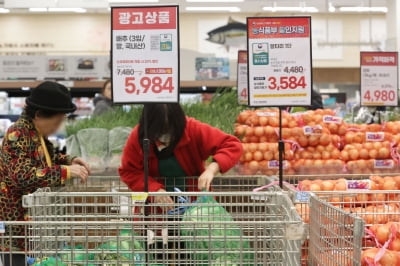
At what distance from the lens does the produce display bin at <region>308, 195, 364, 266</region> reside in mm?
1668

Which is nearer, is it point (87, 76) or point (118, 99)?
point (118, 99)

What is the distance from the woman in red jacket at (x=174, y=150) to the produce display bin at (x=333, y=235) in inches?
33.9

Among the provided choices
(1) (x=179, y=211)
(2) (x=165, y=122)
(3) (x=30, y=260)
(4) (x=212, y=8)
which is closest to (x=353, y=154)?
(2) (x=165, y=122)

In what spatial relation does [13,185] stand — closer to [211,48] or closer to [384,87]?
[384,87]

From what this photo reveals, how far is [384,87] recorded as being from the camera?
4738mm

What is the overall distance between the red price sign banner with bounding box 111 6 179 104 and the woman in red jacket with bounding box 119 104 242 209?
43cm

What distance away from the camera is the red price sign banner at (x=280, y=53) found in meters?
2.84

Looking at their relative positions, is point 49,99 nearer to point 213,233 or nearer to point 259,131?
point 213,233

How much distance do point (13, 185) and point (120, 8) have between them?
973 mm

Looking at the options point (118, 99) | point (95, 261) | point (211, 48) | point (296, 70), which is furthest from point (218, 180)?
point (211, 48)

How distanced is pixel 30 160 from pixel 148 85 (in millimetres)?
739

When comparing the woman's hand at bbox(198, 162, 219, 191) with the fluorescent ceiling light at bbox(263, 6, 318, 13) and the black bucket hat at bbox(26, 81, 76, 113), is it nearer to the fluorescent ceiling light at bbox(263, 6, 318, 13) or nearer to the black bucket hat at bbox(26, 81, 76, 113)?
the black bucket hat at bbox(26, 81, 76, 113)

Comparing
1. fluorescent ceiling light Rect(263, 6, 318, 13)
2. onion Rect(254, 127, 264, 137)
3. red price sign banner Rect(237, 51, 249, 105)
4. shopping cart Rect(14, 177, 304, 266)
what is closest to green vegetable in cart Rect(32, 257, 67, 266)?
shopping cart Rect(14, 177, 304, 266)

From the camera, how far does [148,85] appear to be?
7.88 ft
